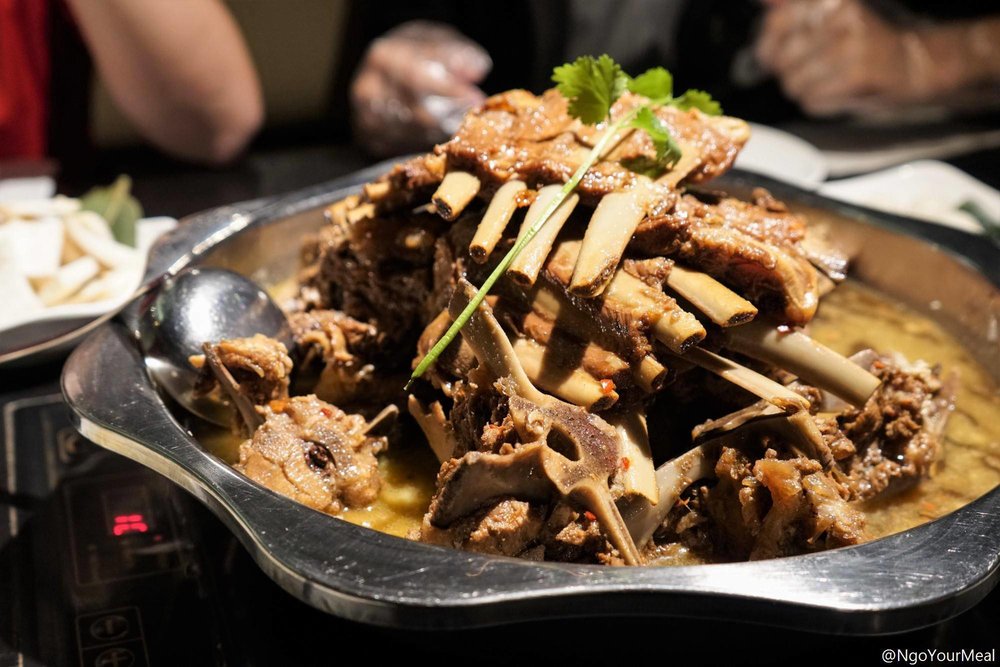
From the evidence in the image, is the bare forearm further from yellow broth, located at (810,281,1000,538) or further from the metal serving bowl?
the metal serving bowl

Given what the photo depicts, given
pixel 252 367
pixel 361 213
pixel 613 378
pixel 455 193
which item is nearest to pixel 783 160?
pixel 361 213

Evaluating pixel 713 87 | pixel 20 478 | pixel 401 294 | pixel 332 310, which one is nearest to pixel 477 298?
pixel 401 294

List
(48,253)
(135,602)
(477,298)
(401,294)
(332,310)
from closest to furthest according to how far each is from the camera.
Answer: (477,298)
(135,602)
(401,294)
(332,310)
(48,253)

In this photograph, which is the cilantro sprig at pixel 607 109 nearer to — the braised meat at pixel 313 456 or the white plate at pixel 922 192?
the braised meat at pixel 313 456

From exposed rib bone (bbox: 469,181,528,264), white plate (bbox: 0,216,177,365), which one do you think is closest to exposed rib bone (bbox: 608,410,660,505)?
exposed rib bone (bbox: 469,181,528,264)

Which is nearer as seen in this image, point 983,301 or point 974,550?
point 974,550

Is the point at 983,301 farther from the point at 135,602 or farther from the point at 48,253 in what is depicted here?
the point at 48,253
